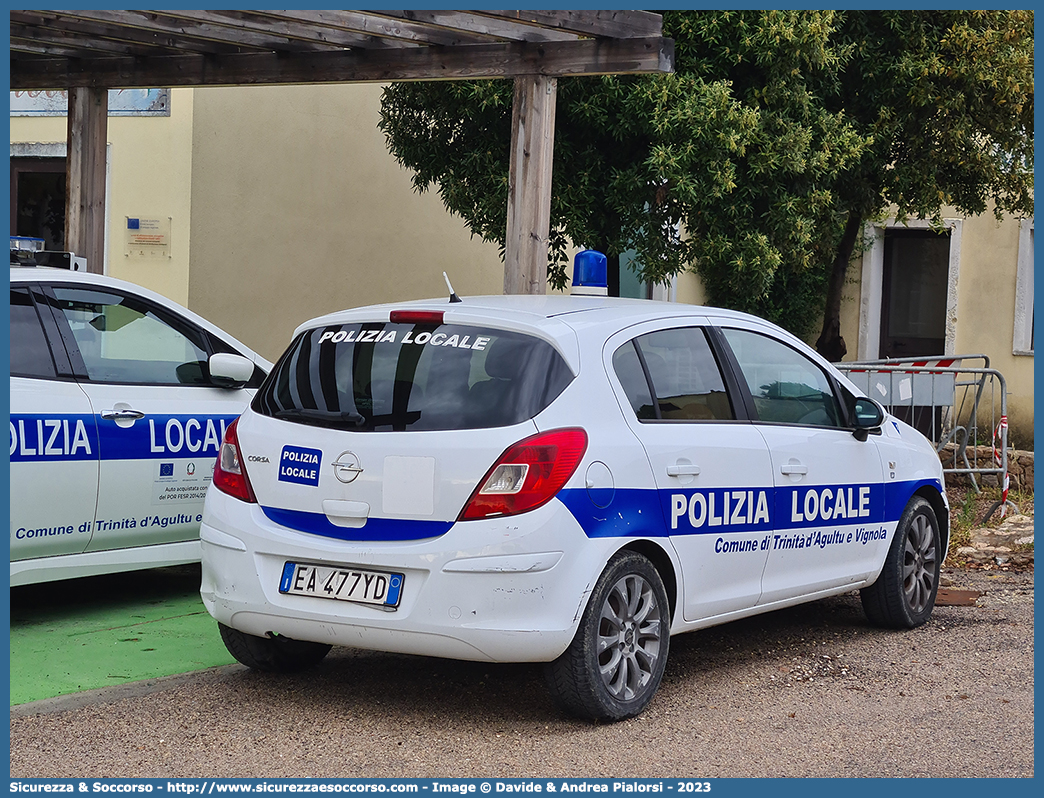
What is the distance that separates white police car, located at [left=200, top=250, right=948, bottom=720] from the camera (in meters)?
4.70

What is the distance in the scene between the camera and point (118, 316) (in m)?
6.62

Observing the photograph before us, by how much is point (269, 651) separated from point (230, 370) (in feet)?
5.76

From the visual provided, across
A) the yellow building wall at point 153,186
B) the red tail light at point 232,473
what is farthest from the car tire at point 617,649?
the yellow building wall at point 153,186

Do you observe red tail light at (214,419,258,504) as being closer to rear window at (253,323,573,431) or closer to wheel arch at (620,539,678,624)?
rear window at (253,323,573,431)

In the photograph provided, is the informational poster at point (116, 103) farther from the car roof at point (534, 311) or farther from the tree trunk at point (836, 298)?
the car roof at point (534, 311)

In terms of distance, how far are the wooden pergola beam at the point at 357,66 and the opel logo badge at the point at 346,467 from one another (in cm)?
332

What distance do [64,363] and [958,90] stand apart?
8.27m

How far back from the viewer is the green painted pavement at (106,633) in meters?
5.65

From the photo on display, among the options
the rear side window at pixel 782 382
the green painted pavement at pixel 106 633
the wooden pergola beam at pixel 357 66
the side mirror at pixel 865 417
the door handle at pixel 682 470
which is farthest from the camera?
the wooden pergola beam at pixel 357 66

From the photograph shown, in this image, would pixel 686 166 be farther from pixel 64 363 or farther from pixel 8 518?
pixel 8 518

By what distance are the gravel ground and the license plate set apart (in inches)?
20.0

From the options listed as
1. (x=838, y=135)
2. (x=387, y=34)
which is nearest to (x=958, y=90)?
(x=838, y=135)

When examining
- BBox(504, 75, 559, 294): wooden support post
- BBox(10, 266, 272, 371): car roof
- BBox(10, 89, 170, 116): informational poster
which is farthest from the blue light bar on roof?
BBox(10, 89, 170, 116): informational poster

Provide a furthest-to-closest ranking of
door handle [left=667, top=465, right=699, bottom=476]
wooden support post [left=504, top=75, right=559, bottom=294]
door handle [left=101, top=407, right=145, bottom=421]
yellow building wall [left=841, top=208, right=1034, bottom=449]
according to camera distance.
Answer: yellow building wall [left=841, top=208, right=1034, bottom=449] → wooden support post [left=504, top=75, right=559, bottom=294] → door handle [left=101, top=407, right=145, bottom=421] → door handle [left=667, top=465, right=699, bottom=476]
